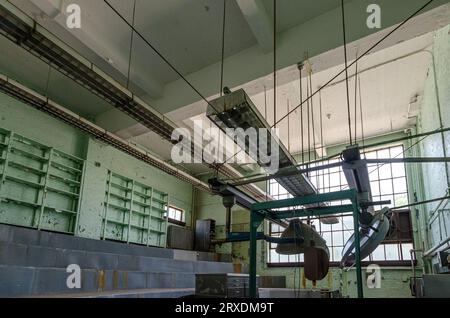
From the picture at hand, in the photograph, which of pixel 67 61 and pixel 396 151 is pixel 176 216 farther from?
pixel 67 61

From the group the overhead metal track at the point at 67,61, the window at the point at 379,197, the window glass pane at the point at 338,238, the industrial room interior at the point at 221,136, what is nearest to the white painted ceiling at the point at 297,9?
the industrial room interior at the point at 221,136

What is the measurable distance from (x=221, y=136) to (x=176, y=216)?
9.90ft

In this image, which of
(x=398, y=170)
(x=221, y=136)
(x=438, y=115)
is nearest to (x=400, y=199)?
(x=398, y=170)

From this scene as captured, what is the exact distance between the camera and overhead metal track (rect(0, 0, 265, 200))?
2.90 m

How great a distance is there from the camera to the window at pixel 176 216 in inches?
338

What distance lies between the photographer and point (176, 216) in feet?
28.9

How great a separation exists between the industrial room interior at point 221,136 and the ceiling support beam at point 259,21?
0.02m

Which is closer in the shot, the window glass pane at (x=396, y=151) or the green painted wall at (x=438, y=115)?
the green painted wall at (x=438, y=115)

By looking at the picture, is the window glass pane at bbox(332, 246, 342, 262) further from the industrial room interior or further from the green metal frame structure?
the green metal frame structure

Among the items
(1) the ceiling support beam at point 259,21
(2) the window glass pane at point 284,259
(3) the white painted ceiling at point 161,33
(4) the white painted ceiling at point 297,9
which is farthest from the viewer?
(2) the window glass pane at point 284,259

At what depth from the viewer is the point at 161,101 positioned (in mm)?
5168

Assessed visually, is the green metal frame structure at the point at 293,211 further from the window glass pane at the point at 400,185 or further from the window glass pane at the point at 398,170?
the window glass pane at the point at 398,170

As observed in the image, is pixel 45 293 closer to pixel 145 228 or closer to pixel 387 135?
pixel 145 228

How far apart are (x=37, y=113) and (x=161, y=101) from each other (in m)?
2.32
